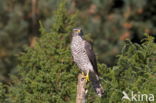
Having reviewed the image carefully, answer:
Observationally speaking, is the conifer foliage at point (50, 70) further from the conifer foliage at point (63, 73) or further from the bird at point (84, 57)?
the bird at point (84, 57)

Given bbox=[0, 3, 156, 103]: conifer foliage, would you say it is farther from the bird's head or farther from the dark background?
the dark background

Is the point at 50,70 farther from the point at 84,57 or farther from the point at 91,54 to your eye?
the point at 91,54

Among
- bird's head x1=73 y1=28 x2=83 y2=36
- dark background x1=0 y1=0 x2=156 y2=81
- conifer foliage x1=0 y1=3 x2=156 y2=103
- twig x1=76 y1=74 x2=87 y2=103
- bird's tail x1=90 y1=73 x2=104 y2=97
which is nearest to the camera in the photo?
twig x1=76 y1=74 x2=87 y2=103

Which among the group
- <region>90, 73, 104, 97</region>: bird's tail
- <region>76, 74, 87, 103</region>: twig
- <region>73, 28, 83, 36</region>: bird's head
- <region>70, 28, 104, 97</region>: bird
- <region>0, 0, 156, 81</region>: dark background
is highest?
<region>0, 0, 156, 81</region>: dark background

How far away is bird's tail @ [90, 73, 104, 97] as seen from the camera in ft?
24.7

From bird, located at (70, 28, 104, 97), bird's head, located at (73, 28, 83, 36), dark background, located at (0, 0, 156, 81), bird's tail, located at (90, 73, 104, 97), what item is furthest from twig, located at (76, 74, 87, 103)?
dark background, located at (0, 0, 156, 81)

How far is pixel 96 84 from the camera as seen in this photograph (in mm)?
7715

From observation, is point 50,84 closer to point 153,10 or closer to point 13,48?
point 13,48

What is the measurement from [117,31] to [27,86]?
12.4m

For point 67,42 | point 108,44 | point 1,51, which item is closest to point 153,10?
point 108,44

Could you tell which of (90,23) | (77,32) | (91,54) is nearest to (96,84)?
(91,54)

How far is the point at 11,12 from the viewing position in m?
19.8

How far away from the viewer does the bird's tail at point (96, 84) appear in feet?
24.7

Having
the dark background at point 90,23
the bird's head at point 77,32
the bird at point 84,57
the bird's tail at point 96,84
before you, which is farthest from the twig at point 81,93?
the dark background at point 90,23
